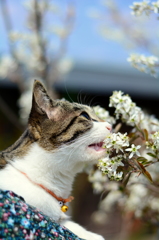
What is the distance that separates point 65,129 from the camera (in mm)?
2102

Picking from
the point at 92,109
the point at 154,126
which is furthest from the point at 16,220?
the point at 154,126

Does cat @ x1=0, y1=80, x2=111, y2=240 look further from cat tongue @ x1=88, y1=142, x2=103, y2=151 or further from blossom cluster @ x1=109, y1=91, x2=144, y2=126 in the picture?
blossom cluster @ x1=109, y1=91, x2=144, y2=126

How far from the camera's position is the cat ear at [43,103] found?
2047 mm

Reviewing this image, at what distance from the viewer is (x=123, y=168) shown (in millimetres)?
Result: 2012

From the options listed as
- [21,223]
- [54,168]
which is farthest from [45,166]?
[21,223]

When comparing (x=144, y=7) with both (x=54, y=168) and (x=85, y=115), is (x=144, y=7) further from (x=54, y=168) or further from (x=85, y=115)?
(x=54, y=168)

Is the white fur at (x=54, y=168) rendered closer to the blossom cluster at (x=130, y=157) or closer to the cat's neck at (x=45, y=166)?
the cat's neck at (x=45, y=166)

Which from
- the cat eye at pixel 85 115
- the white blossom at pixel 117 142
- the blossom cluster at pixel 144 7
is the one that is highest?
the blossom cluster at pixel 144 7

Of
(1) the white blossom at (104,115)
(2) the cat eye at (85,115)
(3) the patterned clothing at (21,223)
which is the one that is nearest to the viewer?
(3) the patterned clothing at (21,223)

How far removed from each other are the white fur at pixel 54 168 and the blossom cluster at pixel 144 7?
0.77 metres

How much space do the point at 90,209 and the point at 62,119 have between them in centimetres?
482

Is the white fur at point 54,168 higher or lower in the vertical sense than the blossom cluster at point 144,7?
lower

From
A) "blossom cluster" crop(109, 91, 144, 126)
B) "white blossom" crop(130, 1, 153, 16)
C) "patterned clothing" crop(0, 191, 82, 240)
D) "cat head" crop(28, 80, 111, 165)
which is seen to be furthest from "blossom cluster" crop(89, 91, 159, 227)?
"white blossom" crop(130, 1, 153, 16)

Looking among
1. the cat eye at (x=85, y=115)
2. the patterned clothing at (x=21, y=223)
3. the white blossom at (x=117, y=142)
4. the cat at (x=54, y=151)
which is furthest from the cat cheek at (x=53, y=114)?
the patterned clothing at (x=21, y=223)
